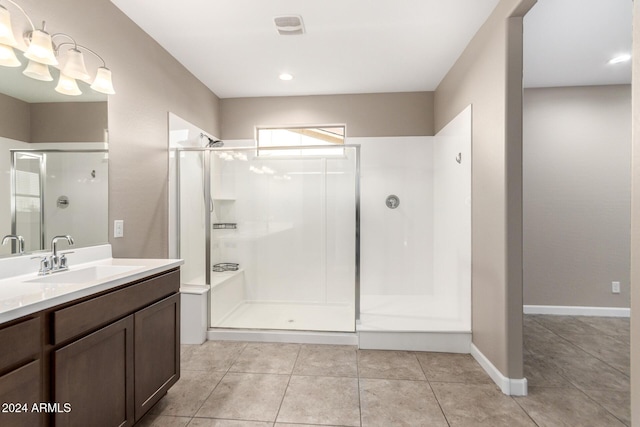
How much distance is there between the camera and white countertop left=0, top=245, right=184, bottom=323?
3.43 feet

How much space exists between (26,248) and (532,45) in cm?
386

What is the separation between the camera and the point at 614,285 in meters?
3.41

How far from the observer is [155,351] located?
1.70m

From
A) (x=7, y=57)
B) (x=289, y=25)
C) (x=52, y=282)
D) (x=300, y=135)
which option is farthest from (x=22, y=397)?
(x=300, y=135)

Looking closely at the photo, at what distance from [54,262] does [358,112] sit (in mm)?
3233

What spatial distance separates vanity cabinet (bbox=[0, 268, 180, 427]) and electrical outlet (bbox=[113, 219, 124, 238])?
59 centimetres

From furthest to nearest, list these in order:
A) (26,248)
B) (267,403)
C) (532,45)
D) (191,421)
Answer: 1. (532,45)
2. (267,403)
3. (191,421)
4. (26,248)

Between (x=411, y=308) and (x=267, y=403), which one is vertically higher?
(x=411, y=308)

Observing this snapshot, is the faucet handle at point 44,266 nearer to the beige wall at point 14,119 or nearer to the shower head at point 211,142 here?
the beige wall at point 14,119

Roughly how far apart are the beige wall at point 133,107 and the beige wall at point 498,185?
262cm

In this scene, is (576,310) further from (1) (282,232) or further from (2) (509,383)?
(1) (282,232)

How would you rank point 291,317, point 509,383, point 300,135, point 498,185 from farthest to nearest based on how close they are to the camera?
point 300,135 → point 291,317 → point 498,185 → point 509,383

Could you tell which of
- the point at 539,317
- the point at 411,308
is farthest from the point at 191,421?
the point at 539,317

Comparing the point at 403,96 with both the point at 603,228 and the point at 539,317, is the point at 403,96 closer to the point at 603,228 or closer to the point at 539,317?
the point at 603,228
